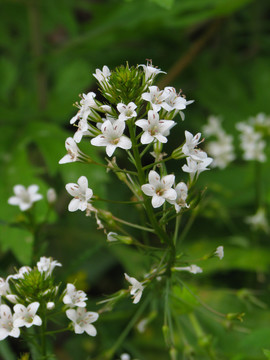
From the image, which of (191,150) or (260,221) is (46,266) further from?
(260,221)

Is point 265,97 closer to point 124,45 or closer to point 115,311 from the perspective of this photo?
point 124,45

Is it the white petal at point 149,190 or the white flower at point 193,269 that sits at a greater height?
the white petal at point 149,190

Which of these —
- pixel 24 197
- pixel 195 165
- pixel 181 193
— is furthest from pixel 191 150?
pixel 24 197

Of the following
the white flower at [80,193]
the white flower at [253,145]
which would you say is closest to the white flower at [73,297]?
the white flower at [80,193]

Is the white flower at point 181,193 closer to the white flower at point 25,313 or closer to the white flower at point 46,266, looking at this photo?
the white flower at point 46,266

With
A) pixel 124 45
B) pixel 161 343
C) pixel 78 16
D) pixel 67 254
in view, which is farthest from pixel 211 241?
pixel 78 16
